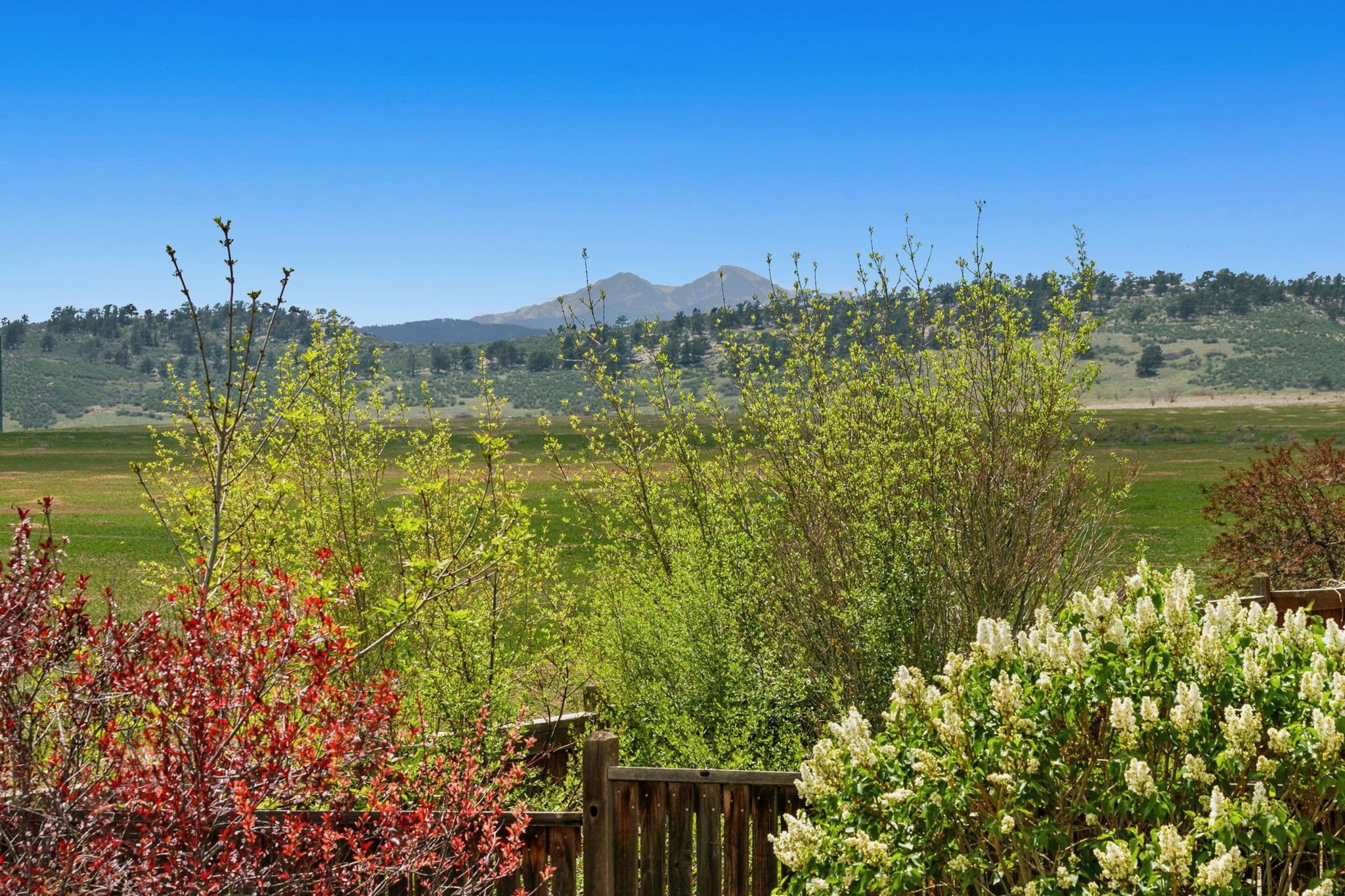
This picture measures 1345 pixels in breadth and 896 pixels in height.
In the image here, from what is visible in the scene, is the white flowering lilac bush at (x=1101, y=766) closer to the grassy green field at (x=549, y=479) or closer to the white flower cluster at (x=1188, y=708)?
the white flower cluster at (x=1188, y=708)

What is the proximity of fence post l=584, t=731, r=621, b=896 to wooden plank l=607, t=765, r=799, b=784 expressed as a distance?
55mm

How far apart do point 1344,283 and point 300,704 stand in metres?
202

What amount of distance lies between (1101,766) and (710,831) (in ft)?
5.97

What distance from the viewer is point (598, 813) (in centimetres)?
451

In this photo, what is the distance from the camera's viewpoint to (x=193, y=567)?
18.6 feet

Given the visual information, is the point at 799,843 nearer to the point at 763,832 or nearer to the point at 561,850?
the point at 763,832

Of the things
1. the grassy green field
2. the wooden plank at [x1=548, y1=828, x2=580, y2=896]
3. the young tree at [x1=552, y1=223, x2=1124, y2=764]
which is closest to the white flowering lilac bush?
the wooden plank at [x1=548, y1=828, x2=580, y2=896]

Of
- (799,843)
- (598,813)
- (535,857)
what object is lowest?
(535,857)

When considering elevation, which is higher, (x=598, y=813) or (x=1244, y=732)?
(x=1244, y=732)

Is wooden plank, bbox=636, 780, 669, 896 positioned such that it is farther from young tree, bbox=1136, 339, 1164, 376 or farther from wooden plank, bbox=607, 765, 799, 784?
young tree, bbox=1136, 339, 1164, 376

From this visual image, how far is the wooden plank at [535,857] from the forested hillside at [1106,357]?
120 meters

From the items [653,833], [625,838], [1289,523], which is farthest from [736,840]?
[1289,523]

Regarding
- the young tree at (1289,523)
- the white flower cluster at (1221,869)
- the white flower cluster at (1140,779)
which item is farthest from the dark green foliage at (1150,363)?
the white flower cluster at (1221,869)

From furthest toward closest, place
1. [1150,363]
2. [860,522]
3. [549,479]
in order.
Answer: [1150,363]
[549,479]
[860,522]
